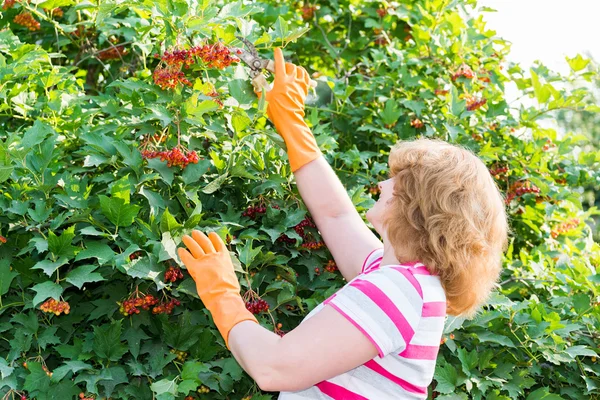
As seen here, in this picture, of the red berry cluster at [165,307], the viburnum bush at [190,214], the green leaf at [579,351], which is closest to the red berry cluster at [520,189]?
Result: the viburnum bush at [190,214]

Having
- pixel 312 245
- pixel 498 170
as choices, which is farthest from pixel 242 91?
pixel 498 170

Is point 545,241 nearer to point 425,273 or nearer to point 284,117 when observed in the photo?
point 284,117

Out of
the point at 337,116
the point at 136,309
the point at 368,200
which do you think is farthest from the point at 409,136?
the point at 136,309

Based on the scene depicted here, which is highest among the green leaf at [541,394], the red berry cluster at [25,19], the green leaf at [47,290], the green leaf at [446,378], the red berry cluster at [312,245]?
the red berry cluster at [25,19]

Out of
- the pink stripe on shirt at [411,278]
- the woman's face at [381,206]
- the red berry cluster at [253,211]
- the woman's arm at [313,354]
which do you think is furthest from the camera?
the red berry cluster at [253,211]

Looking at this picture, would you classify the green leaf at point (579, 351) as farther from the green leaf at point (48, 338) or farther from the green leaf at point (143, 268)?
the green leaf at point (48, 338)

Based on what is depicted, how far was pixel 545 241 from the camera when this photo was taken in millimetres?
3648

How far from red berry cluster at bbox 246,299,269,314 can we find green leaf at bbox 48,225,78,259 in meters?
0.55

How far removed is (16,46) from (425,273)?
79.4 inches

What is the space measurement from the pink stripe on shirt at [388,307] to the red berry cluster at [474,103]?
1843mm

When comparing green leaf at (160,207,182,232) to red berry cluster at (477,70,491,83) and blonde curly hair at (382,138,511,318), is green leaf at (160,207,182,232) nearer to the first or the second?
blonde curly hair at (382,138,511,318)

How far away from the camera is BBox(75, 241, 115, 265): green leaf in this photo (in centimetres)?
206

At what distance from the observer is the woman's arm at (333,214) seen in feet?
7.63

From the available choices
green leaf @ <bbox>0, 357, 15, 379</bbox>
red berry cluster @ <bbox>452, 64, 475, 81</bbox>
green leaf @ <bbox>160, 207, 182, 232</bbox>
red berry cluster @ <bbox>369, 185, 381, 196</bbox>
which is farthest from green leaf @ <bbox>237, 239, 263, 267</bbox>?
red berry cluster @ <bbox>452, 64, 475, 81</bbox>
